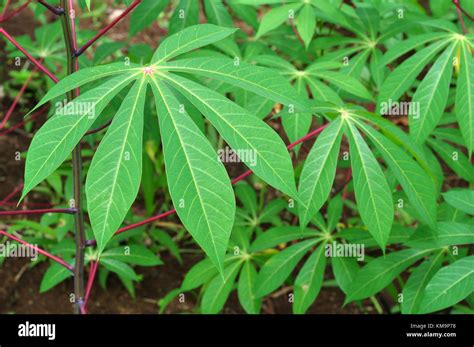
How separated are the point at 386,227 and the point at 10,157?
2.00 metres

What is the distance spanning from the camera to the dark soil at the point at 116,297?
2328 mm

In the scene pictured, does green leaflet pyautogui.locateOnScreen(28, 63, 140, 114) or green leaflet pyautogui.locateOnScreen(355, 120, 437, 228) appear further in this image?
green leaflet pyautogui.locateOnScreen(355, 120, 437, 228)

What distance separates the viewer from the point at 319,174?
1.38m

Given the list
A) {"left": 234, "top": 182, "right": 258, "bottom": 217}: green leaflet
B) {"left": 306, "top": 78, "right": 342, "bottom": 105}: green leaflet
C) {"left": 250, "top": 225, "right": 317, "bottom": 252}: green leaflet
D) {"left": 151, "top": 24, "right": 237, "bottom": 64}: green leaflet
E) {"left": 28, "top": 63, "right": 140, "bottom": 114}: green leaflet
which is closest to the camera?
{"left": 28, "top": 63, "right": 140, "bottom": 114}: green leaflet

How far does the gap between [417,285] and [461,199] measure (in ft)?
0.90

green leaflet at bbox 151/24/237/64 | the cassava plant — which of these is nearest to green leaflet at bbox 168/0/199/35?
the cassava plant

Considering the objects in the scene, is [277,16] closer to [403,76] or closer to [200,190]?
[403,76]

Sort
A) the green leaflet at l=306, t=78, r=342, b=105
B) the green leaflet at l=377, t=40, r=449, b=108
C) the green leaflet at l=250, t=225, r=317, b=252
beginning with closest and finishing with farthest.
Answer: the green leaflet at l=377, t=40, r=449, b=108 < the green leaflet at l=306, t=78, r=342, b=105 < the green leaflet at l=250, t=225, r=317, b=252

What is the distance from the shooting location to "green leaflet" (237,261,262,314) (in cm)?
193

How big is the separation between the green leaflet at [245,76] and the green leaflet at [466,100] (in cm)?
46

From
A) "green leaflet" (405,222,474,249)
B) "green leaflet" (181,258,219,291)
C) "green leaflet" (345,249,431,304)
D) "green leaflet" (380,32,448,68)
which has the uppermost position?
"green leaflet" (380,32,448,68)

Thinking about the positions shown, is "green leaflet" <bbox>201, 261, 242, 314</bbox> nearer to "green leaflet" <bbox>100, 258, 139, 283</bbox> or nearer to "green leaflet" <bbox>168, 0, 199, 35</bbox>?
"green leaflet" <bbox>100, 258, 139, 283</bbox>

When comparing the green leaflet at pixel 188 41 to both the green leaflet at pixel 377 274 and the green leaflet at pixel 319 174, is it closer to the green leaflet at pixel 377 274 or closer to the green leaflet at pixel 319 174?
the green leaflet at pixel 319 174
